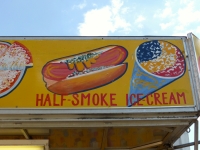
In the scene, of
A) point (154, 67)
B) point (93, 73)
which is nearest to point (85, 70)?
point (93, 73)

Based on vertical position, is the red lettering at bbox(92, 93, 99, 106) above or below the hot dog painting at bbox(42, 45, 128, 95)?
below

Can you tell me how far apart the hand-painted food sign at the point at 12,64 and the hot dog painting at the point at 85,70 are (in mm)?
355

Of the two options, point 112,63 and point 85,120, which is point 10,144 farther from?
point 112,63

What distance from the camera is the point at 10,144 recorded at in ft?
14.4

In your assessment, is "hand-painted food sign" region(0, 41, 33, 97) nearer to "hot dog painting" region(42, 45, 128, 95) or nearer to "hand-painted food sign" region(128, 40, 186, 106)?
"hot dog painting" region(42, 45, 128, 95)

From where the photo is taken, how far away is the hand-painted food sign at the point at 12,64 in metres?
4.20

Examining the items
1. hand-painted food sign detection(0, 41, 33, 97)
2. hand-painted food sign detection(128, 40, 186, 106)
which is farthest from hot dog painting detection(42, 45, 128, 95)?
hand-painted food sign detection(0, 41, 33, 97)

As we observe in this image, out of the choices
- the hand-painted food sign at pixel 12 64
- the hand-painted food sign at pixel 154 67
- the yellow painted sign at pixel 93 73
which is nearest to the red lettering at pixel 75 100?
the yellow painted sign at pixel 93 73

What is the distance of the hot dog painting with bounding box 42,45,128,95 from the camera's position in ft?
13.6

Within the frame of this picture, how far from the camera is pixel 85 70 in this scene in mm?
4340

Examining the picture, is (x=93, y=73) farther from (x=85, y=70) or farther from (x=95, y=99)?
(x=95, y=99)

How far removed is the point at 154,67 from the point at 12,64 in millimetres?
2241

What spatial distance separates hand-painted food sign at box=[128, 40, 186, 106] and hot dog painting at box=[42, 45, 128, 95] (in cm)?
25

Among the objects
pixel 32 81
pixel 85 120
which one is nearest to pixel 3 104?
pixel 32 81
